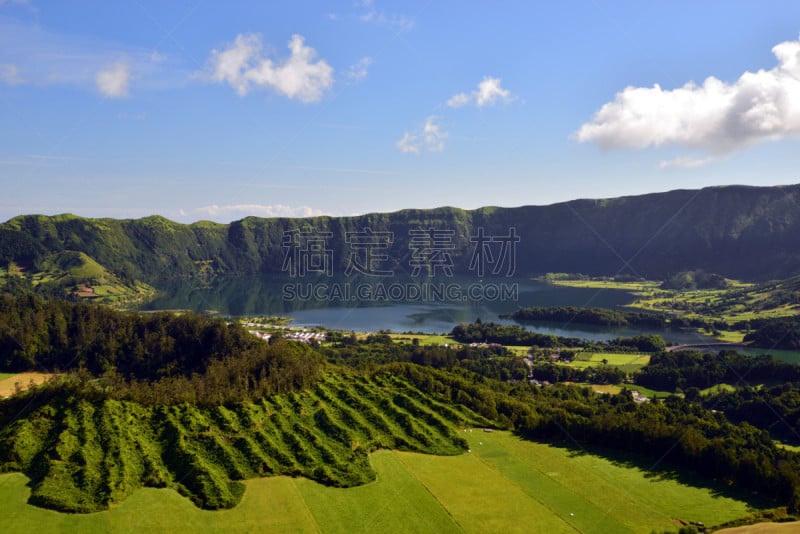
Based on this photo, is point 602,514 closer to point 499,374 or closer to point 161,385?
point 161,385

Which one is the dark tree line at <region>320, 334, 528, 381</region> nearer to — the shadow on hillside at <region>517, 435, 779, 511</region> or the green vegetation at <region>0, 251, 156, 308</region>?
the shadow on hillside at <region>517, 435, 779, 511</region>

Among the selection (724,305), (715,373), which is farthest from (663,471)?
(724,305)

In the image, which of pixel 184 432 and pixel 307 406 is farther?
pixel 307 406

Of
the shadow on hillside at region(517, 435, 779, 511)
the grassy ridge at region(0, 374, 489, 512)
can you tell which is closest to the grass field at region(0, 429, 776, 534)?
the shadow on hillside at region(517, 435, 779, 511)

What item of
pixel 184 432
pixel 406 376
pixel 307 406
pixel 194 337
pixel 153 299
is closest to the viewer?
pixel 184 432

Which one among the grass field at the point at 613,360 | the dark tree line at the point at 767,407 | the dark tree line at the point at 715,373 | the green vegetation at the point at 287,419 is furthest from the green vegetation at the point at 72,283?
the dark tree line at the point at 767,407

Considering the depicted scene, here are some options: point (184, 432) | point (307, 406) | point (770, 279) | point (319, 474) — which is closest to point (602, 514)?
point (319, 474)

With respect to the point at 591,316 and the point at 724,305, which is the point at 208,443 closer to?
the point at 591,316
